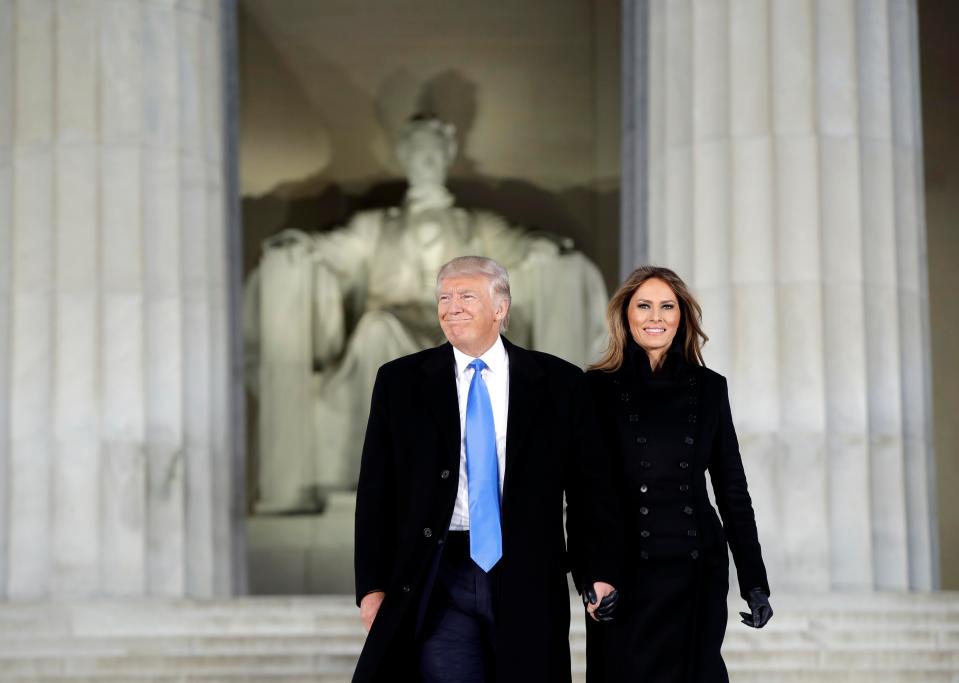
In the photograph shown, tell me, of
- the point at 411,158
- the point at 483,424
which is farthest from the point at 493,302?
the point at 411,158

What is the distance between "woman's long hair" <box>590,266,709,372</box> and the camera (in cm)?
498

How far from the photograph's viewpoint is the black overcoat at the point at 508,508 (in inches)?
179

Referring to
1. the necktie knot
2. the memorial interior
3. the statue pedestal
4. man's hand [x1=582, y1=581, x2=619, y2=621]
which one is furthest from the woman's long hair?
the statue pedestal

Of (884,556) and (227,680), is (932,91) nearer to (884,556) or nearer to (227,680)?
(884,556)

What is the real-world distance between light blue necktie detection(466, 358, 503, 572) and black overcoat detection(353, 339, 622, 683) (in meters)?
0.04

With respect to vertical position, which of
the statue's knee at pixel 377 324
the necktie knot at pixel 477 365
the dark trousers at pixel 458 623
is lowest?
the dark trousers at pixel 458 623

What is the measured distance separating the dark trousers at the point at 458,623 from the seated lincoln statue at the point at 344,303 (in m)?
10.2

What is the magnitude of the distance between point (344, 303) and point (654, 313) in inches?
410

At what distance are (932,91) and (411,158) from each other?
5283 mm

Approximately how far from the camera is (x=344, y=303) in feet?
49.9

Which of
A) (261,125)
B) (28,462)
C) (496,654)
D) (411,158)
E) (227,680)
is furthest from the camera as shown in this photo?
(261,125)

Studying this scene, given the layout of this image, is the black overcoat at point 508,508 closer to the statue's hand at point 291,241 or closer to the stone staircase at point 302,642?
the stone staircase at point 302,642

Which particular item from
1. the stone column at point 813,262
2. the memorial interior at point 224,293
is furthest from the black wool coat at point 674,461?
the stone column at point 813,262

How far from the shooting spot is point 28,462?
9508 mm
